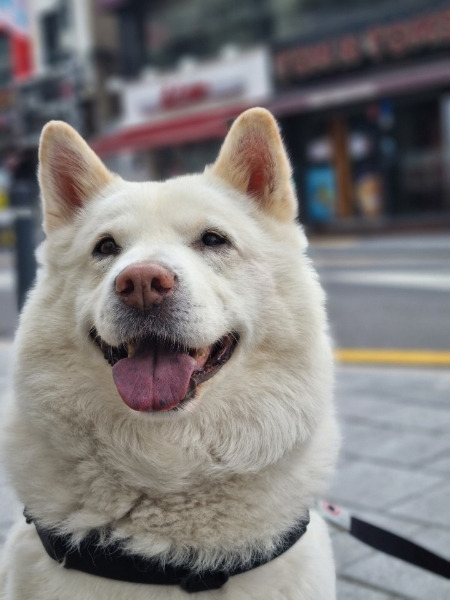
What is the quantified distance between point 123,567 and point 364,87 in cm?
2062

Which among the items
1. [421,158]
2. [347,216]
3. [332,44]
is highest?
[332,44]

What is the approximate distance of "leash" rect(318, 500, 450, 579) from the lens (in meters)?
2.83

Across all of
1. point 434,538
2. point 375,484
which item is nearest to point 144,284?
point 434,538

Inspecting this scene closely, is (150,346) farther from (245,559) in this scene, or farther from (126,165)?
(126,165)

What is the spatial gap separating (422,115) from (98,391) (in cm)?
2049

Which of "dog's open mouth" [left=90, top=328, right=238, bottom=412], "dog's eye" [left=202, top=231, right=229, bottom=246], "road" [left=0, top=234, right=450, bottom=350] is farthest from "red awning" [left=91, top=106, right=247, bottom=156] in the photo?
"dog's open mouth" [left=90, top=328, right=238, bottom=412]

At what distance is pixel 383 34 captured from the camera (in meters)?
22.2

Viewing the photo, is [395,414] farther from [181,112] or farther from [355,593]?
[181,112]

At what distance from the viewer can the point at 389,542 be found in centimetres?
285

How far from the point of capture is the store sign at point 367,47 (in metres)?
21.1

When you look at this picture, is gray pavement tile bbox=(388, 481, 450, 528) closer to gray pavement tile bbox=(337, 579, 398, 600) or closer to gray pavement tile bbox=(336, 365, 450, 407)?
gray pavement tile bbox=(337, 579, 398, 600)

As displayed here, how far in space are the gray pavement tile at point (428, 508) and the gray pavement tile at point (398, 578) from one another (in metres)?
0.42

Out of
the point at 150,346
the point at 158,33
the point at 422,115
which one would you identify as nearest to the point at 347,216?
the point at 422,115

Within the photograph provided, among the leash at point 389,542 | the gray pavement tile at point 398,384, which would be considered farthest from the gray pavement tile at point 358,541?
the gray pavement tile at point 398,384
